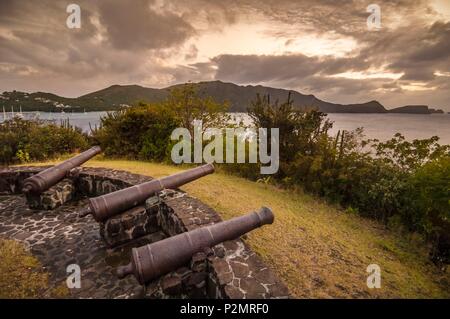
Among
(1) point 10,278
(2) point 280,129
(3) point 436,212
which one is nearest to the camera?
(1) point 10,278

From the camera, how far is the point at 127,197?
5855 millimetres

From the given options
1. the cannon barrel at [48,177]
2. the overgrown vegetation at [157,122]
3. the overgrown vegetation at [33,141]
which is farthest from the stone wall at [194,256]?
the overgrown vegetation at [33,141]

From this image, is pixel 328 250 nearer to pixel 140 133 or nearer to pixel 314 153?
pixel 314 153

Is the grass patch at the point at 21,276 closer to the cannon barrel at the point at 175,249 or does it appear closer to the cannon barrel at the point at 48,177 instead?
the cannon barrel at the point at 175,249

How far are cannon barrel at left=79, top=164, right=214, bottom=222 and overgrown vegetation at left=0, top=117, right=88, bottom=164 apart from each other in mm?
10596

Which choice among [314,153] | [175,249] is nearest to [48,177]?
[175,249]

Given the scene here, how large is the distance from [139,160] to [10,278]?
10131mm

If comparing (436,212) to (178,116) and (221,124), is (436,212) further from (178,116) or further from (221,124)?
(178,116)

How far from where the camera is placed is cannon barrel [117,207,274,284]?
358cm

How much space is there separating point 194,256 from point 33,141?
1467cm

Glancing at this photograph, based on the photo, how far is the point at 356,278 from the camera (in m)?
4.65

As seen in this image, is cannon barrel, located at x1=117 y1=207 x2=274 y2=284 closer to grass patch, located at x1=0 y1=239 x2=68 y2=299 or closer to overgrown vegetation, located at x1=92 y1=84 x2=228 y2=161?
grass patch, located at x1=0 y1=239 x2=68 y2=299

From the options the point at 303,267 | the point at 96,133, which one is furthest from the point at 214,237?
the point at 96,133

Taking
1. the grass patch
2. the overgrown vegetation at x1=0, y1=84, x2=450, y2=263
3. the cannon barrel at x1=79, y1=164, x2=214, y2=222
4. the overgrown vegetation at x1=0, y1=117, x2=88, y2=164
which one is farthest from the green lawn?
the overgrown vegetation at x1=0, y1=117, x2=88, y2=164
